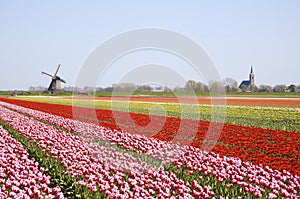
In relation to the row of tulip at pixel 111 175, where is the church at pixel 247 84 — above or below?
above

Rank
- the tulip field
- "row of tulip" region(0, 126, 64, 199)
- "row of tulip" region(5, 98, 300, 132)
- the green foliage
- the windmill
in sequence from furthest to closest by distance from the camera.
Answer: the windmill
"row of tulip" region(5, 98, 300, 132)
the green foliage
the tulip field
"row of tulip" region(0, 126, 64, 199)

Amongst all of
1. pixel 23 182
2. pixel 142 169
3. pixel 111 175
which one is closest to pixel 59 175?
pixel 111 175

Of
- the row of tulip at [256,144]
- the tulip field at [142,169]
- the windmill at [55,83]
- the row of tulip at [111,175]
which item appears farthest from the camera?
the windmill at [55,83]

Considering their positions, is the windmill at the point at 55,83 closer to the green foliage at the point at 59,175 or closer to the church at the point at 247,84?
the church at the point at 247,84

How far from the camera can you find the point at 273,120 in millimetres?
19281

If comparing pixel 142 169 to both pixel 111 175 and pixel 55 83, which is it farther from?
pixel 55 83

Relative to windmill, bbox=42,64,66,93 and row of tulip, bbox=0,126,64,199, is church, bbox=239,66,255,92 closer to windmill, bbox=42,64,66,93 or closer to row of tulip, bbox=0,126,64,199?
windmill, bbox=42,64,66,93

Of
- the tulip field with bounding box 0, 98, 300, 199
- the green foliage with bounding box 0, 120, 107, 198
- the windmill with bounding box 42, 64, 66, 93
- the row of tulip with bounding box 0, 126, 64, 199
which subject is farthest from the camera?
the windmill with bounding box 42, 64, 66, 93

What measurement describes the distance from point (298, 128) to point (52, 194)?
1265 centimetres

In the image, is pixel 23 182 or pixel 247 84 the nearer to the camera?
pixel 23 182

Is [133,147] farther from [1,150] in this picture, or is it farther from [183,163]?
[1,150]

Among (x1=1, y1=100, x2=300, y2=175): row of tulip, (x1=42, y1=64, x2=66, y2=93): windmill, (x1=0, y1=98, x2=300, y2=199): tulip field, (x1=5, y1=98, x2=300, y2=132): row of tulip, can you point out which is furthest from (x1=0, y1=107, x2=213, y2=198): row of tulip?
(x1=42, y1=64, x2=66, y2=93): windmill

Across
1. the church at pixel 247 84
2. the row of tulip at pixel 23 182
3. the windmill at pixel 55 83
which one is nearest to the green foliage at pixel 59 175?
the row of tulip at pixel 23 182

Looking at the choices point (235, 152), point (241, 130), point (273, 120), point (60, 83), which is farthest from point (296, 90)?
point (235, 152)
